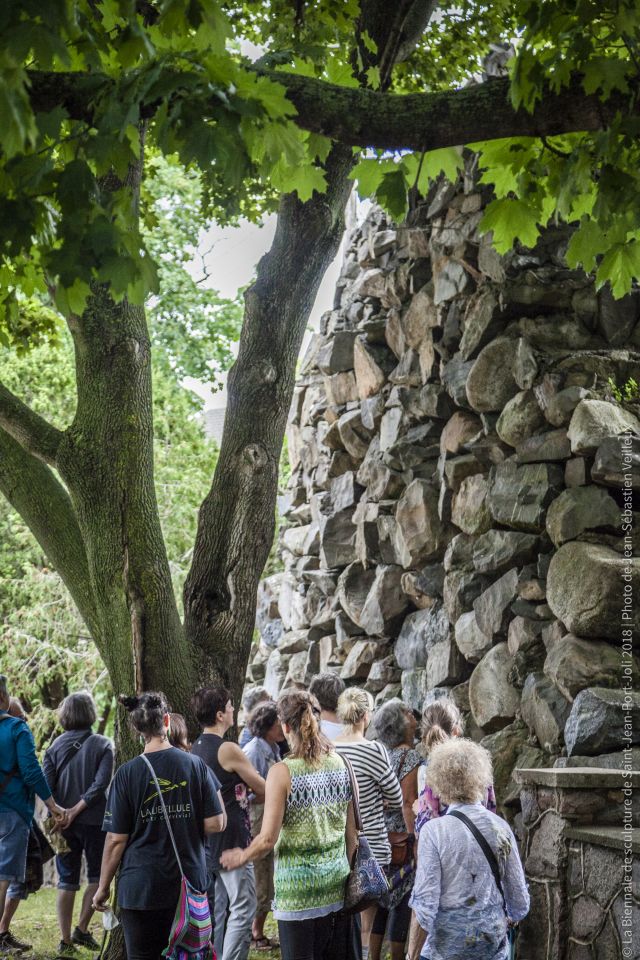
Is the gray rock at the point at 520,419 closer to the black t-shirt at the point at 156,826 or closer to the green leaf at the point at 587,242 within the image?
the green leaf at the point at 587,242

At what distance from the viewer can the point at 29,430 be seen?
562 cm

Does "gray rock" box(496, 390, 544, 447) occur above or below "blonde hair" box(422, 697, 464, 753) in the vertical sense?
above

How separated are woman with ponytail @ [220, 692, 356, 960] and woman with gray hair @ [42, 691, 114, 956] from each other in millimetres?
2845

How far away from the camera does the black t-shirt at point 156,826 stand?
438 centimetres

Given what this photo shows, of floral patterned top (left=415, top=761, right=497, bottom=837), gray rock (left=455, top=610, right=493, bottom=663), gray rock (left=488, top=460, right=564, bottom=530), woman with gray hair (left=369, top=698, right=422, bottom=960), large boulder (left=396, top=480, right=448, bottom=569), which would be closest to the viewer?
floral patterned top (left=415, top=761, right=497, bottom=837)

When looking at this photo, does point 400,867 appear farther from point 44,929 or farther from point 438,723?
point 44,929

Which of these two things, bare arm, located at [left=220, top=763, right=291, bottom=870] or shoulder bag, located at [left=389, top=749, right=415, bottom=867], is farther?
shoulder bag, located at [left=389, top=749, right=415, bottom=867]

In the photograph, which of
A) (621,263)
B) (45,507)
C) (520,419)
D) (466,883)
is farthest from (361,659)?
(621,263)

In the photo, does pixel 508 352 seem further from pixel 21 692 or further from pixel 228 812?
pixel 21 692

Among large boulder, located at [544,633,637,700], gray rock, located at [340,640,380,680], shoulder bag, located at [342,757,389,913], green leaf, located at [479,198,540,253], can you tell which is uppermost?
green leaf, located at [479,198,540,253]

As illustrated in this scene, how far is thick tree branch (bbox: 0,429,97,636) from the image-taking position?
568 centimetres

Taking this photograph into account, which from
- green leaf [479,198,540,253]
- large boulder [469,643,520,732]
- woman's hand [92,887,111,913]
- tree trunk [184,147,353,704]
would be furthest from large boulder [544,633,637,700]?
green leaf [479,198,540,253]

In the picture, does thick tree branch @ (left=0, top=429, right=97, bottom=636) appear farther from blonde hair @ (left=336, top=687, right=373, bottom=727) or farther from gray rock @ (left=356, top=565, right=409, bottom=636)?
gray rock @ (left=356, top=565, right=409, bottom=636)

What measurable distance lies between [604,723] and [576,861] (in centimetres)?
123
